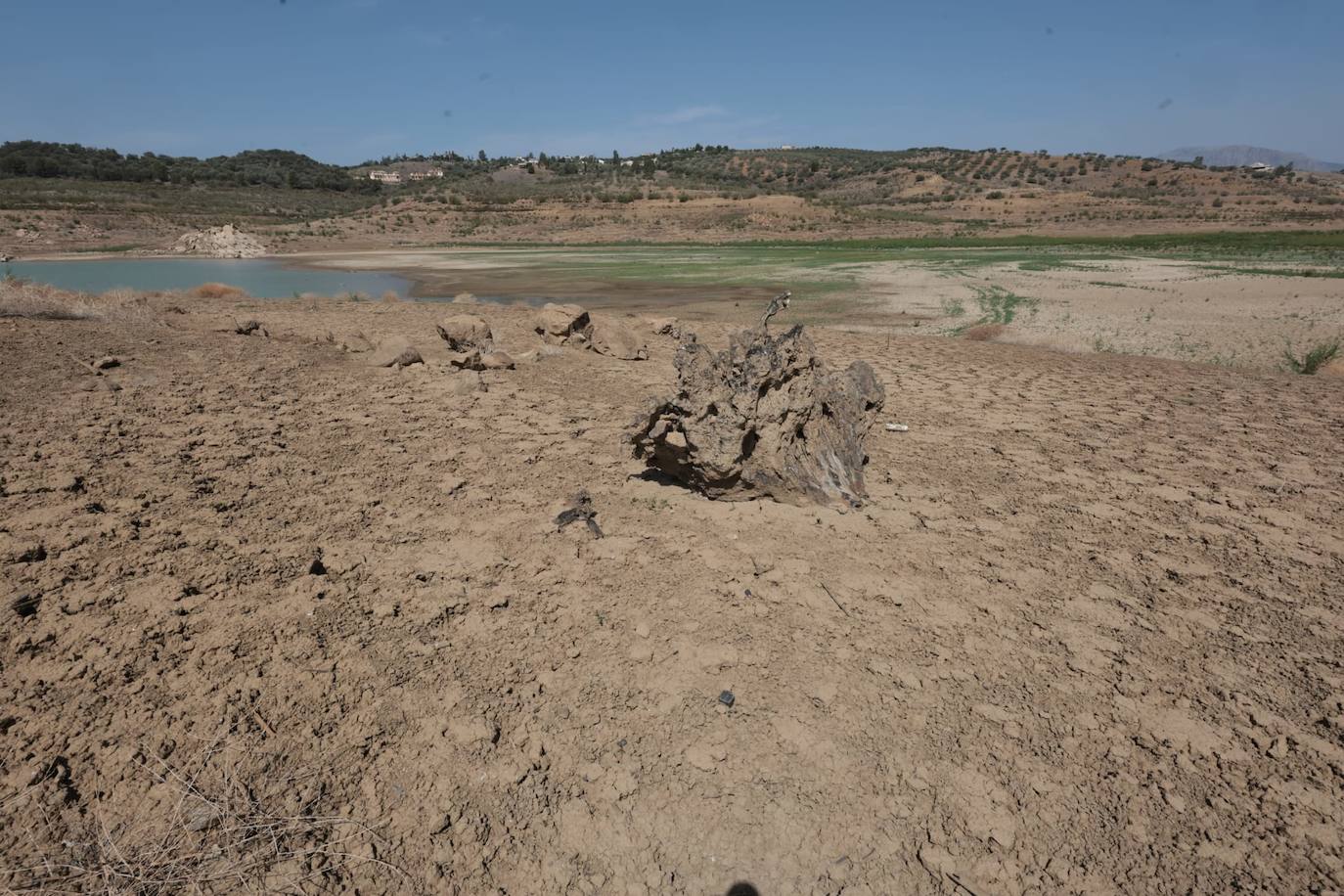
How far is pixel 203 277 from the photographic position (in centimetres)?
2756

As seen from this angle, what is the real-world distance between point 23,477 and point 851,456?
211 inches

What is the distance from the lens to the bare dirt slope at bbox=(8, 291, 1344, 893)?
2.32 m

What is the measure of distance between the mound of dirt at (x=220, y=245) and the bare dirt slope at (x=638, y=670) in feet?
138

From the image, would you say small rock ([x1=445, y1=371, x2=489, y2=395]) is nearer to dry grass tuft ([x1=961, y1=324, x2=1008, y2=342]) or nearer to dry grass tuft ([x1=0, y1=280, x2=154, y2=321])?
dry grass tuft ([x1=0, y1=280, x2=154, y2=321])

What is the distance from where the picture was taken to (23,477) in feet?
13.5

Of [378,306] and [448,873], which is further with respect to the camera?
[378,306]

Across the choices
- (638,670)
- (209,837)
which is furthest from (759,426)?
(209,837)

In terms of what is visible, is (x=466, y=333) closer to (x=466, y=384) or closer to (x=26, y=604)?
(x=466, y=384)

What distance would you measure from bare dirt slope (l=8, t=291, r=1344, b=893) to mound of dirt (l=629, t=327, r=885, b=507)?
220mm

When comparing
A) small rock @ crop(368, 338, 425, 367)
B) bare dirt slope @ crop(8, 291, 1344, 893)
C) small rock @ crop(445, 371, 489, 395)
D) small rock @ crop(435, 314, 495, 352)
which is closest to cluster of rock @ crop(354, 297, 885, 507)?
bare dirt slope @ crop(8, 291, 1344, 893)

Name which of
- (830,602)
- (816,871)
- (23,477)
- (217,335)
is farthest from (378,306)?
(816,871)

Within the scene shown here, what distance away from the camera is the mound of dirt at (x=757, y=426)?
4648 mm

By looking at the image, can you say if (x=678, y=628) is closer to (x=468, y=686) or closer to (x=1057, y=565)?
(x=468, y=686)

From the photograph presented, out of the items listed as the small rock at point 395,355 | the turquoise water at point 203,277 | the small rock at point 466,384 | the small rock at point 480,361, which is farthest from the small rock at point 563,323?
the turquoise water at point 203,277
